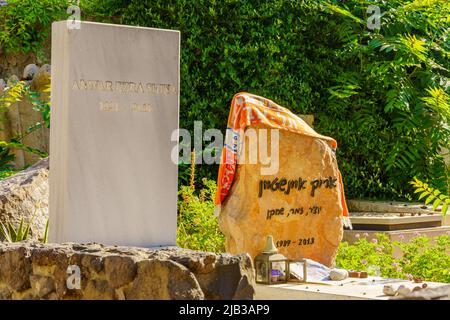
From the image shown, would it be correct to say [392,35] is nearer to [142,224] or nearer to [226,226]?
[226,226]

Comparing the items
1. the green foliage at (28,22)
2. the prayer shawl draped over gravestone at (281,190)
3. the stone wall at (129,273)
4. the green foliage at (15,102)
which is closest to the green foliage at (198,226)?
the prayer shawl draped over gravestone at (281,190)

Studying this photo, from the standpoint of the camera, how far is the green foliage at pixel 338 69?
36.6ft

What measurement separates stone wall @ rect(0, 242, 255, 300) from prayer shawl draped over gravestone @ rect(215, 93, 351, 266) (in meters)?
2.15

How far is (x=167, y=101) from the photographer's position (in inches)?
266

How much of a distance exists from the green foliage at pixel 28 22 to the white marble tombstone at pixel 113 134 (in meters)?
5.55

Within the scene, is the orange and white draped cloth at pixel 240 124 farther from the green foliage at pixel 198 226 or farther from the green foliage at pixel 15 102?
the green foliage at pixel 15 102

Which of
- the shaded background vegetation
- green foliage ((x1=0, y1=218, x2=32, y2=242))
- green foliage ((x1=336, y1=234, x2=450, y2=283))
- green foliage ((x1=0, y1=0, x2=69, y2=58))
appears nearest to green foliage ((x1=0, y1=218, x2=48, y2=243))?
green foliage ((x1=0, y1=218, x2=32, y2=242))

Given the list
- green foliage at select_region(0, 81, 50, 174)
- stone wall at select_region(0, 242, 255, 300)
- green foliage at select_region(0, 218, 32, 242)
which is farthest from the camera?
green foliage at select_region(0, 81, 50, 174)

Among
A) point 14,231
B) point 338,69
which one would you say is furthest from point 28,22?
point 14,231

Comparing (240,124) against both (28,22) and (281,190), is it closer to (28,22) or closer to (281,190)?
(281,190)

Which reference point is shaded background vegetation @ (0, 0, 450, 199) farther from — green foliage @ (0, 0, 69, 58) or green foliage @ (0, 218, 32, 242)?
green foliage @ (0, 218, 32, 242)

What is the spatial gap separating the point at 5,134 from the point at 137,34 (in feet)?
18.9

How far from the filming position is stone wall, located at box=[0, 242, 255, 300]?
486 cm
